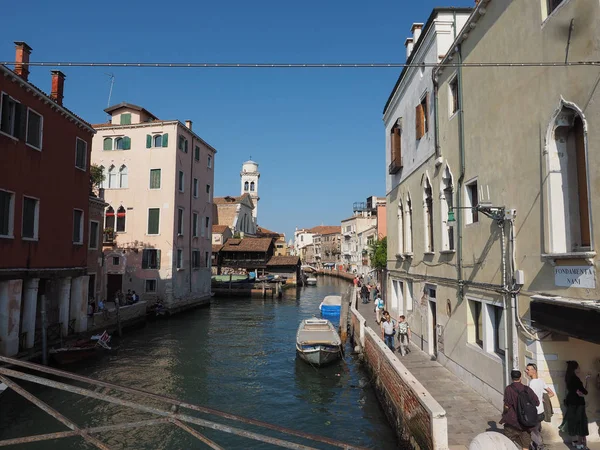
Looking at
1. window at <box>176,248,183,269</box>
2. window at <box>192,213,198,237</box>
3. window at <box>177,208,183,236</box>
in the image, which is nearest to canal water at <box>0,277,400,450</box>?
window at <box>176,248,183,269</box>

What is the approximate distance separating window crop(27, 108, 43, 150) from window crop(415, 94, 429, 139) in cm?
1324

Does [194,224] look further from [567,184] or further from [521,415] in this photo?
[521,415]

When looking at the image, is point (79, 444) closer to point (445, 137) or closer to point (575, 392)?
point (575, 392)

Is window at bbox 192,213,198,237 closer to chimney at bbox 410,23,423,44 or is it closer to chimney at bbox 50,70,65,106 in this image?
chimney at bbox 50,70,65,106

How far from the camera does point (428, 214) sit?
13.6m

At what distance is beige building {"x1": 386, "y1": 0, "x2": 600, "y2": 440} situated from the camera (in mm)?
6086

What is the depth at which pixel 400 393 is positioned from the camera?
9312mm

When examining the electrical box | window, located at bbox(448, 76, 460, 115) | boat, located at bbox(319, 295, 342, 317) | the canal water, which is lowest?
the canal water

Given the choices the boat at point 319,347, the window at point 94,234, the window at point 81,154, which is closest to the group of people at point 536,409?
the boat at point 319,347

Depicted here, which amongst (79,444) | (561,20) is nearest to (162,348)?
(79,444)

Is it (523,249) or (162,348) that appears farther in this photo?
(162,348)

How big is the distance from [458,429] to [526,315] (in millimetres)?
2311

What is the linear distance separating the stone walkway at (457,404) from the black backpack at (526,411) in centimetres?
116

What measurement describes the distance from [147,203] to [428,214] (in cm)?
2326
